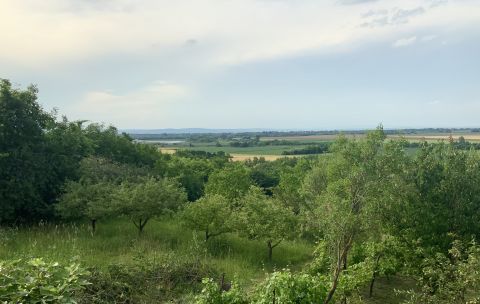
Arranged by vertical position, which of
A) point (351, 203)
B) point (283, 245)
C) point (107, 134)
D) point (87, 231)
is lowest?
point (283, 245)

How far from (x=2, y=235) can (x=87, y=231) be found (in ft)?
14.2

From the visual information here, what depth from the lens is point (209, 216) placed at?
69.7 ft

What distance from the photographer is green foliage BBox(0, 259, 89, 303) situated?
579 centimetres

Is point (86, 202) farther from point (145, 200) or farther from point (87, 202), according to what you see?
point (145, 200)

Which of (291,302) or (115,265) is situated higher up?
(291,302)

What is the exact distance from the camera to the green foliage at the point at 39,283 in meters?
5.79

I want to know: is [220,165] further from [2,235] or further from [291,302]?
[291,302]

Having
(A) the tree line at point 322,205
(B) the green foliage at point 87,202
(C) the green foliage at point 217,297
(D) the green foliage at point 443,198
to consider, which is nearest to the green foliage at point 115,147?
(A) the tree line at point 322,205

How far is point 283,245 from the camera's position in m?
24.1

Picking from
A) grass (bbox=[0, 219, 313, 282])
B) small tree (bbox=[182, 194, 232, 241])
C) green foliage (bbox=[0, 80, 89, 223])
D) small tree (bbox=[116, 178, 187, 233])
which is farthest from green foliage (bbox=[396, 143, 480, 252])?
green foliage (bbox=[0, 80, 89, 223])

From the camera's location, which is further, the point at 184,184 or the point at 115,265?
the point at 184,184

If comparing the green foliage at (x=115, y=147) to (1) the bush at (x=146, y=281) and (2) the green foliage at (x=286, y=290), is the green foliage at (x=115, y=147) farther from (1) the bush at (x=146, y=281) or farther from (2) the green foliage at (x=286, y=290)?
(2) the green foliage at (x=286, y=290)

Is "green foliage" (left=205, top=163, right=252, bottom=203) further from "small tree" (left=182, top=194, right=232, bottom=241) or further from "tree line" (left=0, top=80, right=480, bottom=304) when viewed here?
"small tree" (left=182, top=194, right=232, bottom=241)

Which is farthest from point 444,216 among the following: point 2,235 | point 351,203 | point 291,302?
point 2,235
